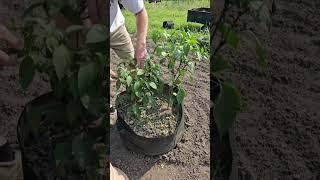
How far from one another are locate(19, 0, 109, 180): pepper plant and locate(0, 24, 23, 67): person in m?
0.03

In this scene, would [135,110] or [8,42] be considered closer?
[8,42]

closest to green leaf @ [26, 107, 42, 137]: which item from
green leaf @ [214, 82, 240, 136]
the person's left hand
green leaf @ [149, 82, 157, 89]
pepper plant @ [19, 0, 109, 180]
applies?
pepper plant @ [19, 0, 109, 180]

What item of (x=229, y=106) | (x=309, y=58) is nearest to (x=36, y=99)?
(x=229, y=106)

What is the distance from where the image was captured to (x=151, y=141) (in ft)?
8.09

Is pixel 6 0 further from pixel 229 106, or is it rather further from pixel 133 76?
pixel 133 76

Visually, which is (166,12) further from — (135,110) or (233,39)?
(233,39)

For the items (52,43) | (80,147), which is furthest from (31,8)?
(80,147)

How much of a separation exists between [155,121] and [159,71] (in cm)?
31

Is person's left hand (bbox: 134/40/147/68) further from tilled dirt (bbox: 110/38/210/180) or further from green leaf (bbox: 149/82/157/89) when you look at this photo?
tilled dirt (bbox: 110/38/210/180)

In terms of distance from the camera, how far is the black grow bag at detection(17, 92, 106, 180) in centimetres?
148

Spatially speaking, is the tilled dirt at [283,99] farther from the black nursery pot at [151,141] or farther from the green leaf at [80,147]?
the black nursery pot at [151,141]

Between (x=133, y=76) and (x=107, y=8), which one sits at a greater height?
(x=107, y=8)

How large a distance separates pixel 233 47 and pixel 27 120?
0.66 metres

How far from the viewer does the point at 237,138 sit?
1.55m
